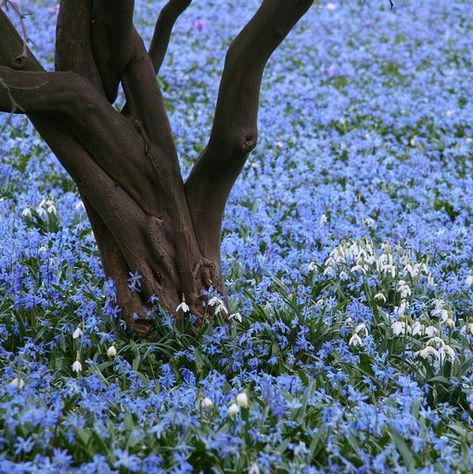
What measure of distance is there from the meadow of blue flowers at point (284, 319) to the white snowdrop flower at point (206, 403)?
0.03 m

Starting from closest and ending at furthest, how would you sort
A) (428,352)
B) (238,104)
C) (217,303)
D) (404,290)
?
(428,352)
(238,104)
(217,303)
(404,290)

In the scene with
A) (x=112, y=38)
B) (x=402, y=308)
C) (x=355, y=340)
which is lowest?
(x=355, y=340)

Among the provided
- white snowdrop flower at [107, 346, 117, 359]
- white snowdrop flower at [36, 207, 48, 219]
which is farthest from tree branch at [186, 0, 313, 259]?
white snowdrop flower at [36, 207, 48, 219]

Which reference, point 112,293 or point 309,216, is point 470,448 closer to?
point 112,293

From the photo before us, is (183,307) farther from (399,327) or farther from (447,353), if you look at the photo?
(447,353)

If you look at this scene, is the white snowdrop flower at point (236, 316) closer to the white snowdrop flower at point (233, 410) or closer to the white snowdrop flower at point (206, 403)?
the white snowdrop flower at point (206, 403)

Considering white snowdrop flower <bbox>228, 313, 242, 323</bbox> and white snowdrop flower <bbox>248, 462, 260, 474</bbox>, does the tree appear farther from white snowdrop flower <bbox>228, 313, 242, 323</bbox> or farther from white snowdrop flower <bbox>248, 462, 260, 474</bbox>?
white snowdrop flower <bbox>248, 462, 260, 474</bbox>

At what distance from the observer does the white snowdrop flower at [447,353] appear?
15.4ft

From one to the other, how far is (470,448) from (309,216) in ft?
12.1

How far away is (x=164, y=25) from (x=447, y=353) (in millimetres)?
2470

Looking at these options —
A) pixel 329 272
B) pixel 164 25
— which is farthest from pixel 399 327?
pixel 164 25

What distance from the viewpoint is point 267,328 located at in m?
5.14

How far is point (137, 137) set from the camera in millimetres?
4988

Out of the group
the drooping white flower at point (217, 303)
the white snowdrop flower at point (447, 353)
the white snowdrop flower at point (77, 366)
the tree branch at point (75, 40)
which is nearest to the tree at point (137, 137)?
the tree branch at point (75, 40)
